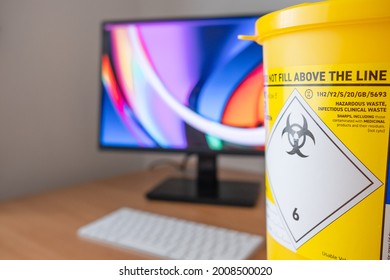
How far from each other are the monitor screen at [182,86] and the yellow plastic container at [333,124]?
467mm

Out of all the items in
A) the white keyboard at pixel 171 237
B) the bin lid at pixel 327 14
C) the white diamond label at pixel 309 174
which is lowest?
the white keyboard at pixel 171 237

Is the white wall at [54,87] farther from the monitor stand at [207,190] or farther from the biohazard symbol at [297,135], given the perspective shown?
the biohazard symbol at [297,135]

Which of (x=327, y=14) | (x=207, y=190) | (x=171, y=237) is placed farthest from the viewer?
(x=207, y=190)

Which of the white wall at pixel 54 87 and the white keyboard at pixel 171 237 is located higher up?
the white wall at pixel 54 87

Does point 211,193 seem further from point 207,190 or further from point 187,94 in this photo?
point 187,94

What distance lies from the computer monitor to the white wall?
15cm

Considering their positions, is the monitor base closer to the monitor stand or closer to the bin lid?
the monitor stand

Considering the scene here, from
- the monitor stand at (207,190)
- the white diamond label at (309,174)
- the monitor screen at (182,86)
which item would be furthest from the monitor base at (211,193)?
the white diamond label at (309,174)

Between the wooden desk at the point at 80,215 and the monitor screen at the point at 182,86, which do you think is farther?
the monitor screen at the point at 182,86

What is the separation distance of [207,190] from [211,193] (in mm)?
23

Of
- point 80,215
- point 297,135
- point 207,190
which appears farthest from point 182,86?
point 297,135

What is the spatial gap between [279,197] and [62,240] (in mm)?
430

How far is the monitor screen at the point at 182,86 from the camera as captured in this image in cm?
79

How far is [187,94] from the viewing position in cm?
83
